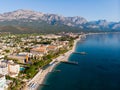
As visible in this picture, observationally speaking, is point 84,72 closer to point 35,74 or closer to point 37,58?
point 35,74

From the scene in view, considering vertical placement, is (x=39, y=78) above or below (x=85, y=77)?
above

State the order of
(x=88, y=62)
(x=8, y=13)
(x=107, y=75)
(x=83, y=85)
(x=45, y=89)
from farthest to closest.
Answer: (x=8, y=13) < (x=88, y=62) < (x=107, y=75) < (x=83, y=85) < (x=45, y=89)

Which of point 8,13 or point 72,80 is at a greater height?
point 8,13

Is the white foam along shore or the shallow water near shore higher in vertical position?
the white foam along shore

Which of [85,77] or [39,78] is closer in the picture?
[39,78]

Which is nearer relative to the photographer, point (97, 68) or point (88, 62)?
point (97, 68)

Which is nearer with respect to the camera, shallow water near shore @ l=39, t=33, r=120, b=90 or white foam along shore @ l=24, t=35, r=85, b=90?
white foam along shore @ l=24, t=35, r=85, b=90

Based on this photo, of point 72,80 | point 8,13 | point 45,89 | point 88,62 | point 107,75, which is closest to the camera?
point 45,89

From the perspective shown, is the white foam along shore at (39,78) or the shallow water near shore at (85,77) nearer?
the white foam along shore at (39,78)

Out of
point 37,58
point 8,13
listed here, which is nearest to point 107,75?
point 37,58

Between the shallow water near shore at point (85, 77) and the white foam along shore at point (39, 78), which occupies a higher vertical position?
the white foam along shore at point (39, 78)
